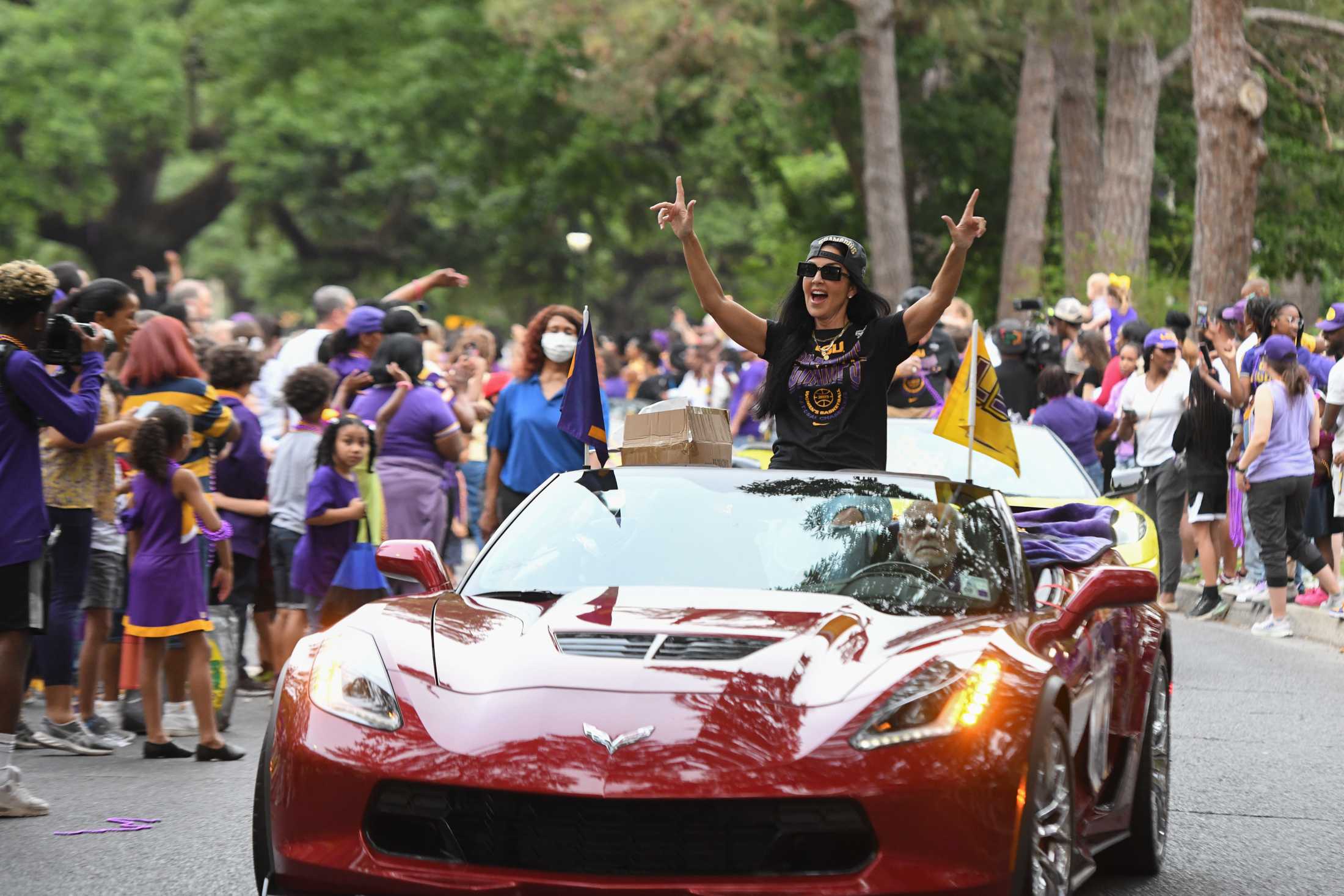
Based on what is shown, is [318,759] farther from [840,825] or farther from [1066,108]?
[1066,108]

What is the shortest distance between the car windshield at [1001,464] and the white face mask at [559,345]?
68.8 inches

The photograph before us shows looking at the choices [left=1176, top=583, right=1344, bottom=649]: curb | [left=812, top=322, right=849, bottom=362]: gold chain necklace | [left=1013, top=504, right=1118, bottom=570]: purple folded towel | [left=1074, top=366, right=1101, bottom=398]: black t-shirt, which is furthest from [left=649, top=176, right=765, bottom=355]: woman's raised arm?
[left=1074, top=366, right=1101, bottom=398]: black t-shirt

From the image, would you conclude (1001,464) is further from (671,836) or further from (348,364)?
(671,836)

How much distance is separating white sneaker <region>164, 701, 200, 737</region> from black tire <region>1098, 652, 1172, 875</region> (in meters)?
4.07

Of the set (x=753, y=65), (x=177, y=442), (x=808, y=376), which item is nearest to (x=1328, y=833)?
(x=808, y=376)

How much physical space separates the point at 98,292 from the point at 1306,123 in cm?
2238

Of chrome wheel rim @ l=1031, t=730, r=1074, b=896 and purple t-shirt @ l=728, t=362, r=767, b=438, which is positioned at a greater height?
purple t-shirt @ l=728, t=362, r=767, b=438

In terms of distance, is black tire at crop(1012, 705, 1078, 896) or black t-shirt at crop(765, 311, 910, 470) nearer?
black tire at crop(1012, 705, 1078, 896)

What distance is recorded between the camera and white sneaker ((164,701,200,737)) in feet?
28.3

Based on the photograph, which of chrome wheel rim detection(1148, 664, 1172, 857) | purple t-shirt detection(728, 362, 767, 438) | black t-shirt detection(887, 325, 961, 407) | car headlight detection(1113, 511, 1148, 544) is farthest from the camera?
purple t-shirt detection(728, 362, 767, 438)

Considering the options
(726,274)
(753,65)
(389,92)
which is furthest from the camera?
(726,274)

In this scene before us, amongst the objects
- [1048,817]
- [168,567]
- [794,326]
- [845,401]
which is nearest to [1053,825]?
[1048,817]

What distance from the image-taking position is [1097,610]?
5.81 meters

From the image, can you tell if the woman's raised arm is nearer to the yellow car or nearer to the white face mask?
the white face mask
